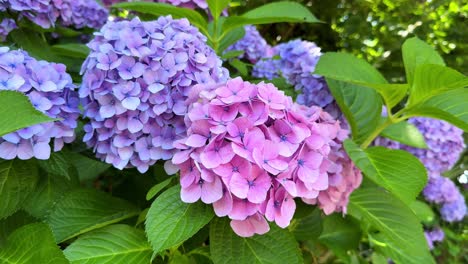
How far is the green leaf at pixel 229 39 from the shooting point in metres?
1.21

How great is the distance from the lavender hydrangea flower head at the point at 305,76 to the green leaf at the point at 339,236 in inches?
11.1

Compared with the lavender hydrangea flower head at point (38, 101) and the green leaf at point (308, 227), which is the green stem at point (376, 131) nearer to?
the green leaf at point (308, 227)

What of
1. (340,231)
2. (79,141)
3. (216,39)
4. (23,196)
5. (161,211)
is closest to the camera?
(161,211)

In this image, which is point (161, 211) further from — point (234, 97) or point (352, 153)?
point (352, 153)

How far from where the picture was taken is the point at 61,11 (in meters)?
1.22

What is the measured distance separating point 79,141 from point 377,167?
587 mm

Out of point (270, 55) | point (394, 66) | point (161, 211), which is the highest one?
point (161, 211)

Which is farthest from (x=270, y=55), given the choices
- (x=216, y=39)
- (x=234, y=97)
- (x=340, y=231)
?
(x=234, y=97)

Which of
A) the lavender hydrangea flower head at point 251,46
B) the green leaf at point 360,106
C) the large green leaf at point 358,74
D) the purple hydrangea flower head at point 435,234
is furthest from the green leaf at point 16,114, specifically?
the purple hydrangea flower head at point 435,234

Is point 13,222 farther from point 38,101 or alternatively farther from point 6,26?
point 6,26

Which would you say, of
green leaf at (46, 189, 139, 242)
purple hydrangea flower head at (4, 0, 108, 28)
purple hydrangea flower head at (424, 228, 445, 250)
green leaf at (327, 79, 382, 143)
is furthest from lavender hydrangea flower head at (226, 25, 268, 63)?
purple hydrangea flower head at (424, 228, 445, 250)

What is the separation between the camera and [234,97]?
2.55ft

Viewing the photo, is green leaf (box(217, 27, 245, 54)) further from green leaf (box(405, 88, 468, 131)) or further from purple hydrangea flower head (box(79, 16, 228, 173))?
green leaf (box(405, 88, 468, 131))

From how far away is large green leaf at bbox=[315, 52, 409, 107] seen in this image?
940 mm
